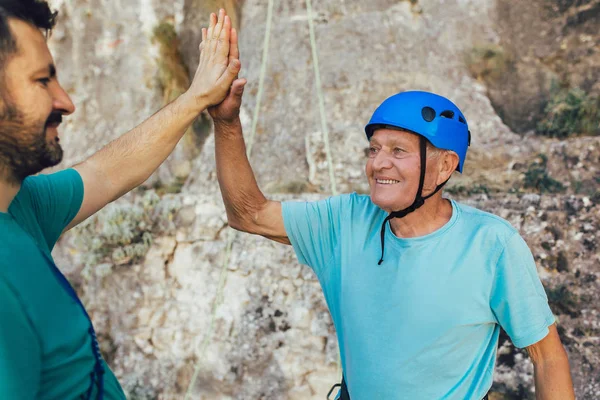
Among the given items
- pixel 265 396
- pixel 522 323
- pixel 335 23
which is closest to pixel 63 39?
pixel 335 23

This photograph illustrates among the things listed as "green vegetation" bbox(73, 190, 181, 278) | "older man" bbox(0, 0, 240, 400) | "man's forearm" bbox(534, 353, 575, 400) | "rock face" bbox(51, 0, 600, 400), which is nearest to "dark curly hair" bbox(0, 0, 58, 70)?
"older man" bbox(0, 0, 240, 400)

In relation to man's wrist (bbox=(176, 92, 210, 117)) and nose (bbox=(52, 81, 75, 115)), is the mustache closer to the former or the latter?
nose (bbox=(52, 81, 75, 115))

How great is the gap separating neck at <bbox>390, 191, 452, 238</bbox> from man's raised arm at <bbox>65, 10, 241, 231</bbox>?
0.99m

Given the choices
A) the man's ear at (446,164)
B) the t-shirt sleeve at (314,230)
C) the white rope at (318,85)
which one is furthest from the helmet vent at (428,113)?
the white rope at (318,85)

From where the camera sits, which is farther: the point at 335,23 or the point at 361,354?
the point at 335,23

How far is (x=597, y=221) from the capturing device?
4.42m

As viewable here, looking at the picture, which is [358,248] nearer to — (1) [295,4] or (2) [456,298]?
(2) [456,298]

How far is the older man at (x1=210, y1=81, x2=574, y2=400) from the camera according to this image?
1895 mm

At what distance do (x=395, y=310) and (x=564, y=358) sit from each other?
0.72 meters

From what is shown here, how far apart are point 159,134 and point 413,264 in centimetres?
127

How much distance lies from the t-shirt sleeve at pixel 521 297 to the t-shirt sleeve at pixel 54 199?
70.1 inches

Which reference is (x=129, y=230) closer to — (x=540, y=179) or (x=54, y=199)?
(x=54, y=199)

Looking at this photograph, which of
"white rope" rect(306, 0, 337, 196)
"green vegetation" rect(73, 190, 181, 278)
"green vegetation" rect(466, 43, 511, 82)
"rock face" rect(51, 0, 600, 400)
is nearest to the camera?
"rock face" rect(51, 0, 600, 400)

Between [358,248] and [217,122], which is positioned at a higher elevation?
[217,122]
